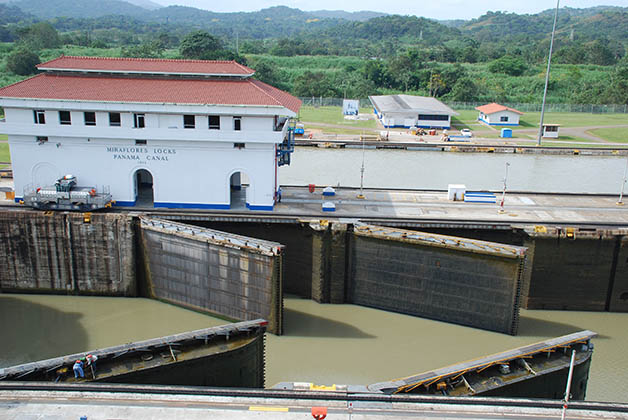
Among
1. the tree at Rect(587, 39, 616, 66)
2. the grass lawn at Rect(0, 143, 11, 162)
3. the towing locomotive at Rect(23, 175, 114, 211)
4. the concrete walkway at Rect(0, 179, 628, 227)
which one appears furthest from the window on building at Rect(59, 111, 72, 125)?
the tree at Rect(587, 39, 616, 66)

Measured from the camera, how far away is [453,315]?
25891 millimetres

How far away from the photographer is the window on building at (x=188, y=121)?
2920cm

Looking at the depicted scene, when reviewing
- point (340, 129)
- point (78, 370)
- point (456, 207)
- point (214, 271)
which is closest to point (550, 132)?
point (340, 129)

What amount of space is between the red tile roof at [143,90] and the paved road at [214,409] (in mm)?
16752

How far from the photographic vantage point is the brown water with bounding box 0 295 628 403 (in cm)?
2267

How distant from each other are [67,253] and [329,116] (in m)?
59.2

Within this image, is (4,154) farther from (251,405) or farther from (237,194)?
(251,405)

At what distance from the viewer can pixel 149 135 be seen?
29.1 metres

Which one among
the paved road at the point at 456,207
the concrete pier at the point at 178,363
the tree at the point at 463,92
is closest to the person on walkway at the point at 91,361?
the concrete pier at the point at 178,363

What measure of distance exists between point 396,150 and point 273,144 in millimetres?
33082

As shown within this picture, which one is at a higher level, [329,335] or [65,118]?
[65,118]

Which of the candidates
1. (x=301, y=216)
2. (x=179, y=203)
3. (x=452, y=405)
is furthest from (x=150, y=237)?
(x=452, y=405)

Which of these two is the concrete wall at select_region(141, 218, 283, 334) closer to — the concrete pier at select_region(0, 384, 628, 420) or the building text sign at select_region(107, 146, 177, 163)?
A: the building text sign at select_region(107, 146, 177, 163)

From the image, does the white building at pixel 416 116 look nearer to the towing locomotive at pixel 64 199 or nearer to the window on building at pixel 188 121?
the window on building at pixel 188 121
